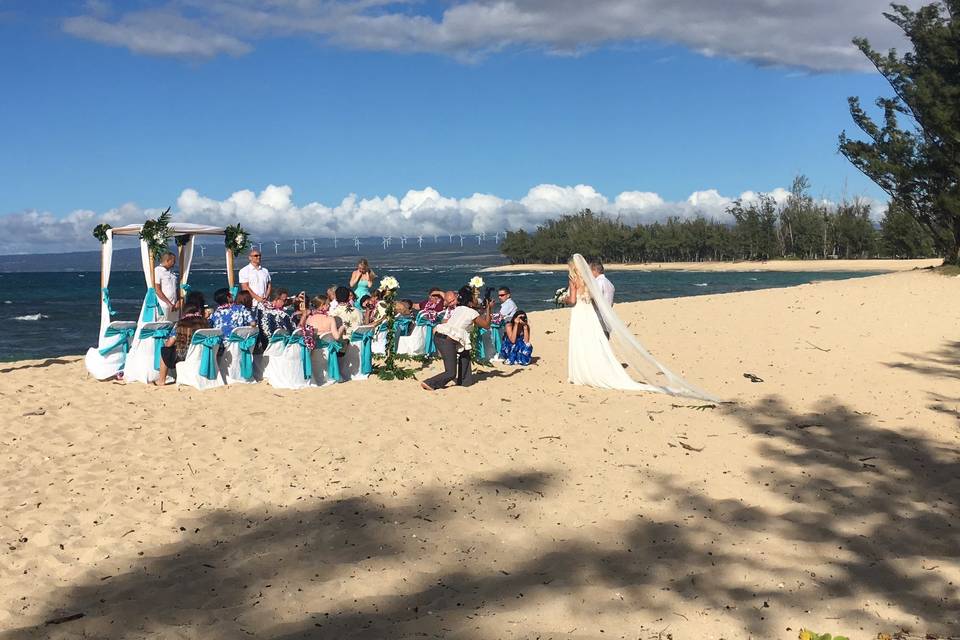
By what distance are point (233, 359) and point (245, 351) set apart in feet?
0.69

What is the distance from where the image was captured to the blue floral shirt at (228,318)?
1070cm

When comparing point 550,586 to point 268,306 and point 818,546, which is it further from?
point 268,306

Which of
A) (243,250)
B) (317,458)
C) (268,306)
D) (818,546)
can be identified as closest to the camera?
(818,546)

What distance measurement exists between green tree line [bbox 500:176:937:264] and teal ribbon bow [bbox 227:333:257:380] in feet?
262

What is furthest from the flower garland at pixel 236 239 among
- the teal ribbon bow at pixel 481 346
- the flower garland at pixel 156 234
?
the teal ribbon bow at pixel 481 346

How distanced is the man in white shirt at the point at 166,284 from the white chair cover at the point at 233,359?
1.63 meters

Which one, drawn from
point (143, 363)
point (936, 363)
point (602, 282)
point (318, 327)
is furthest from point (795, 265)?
point (143, 363)

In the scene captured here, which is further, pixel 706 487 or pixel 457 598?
pixel 706 487

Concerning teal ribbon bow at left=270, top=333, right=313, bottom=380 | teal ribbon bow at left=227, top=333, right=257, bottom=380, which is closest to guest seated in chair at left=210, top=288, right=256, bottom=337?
teal ribbon bow at left=227, top=333, right=257, bottom=380

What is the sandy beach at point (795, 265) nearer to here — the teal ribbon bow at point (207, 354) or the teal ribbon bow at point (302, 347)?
the teal ribbon bow at point (302, 347)

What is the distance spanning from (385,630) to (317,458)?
11.5ft

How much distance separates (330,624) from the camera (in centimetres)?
423

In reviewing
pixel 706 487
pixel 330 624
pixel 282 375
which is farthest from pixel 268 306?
pixel 330 624

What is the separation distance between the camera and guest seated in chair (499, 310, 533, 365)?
512 inches
